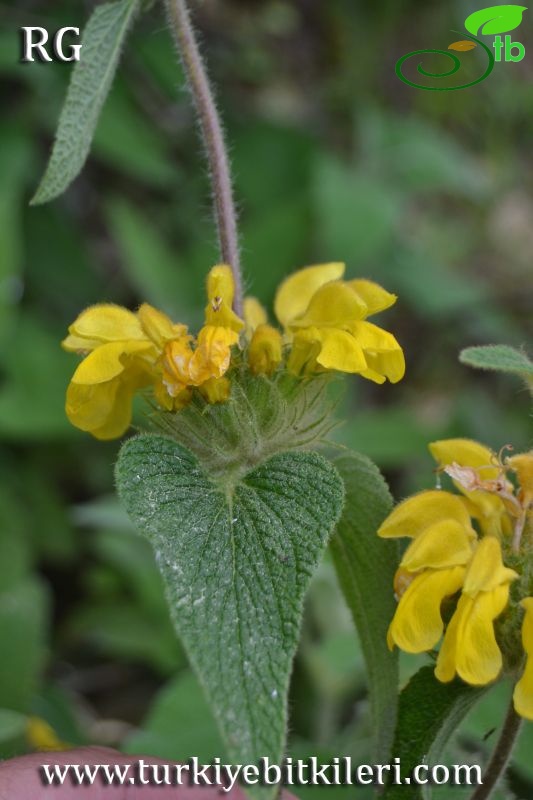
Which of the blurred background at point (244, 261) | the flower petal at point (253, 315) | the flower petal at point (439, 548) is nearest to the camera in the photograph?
the flower petal at point (439, 548)

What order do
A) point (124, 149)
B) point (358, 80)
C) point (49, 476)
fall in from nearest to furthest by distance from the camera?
point (49, 476), point (124, 149), point (358, 80)

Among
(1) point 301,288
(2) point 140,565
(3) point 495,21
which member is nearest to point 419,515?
(1) point 301,288

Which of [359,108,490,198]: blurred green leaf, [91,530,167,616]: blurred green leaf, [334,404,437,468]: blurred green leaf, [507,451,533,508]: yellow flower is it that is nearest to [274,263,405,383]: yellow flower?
[507,451,533,508]: yellow flower

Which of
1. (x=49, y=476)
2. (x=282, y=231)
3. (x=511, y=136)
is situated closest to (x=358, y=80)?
(x=511, y=136)

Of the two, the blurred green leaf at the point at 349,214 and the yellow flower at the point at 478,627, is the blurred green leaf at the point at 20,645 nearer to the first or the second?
the yellow flower at the point at 478,627

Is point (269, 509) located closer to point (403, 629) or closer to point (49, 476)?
point (403, 629)

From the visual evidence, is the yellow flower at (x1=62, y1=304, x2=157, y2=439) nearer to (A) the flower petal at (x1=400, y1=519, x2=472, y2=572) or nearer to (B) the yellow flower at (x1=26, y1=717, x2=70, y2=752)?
(A) the flower petal at (x1=400, y1=519, x2=472, y2=572)

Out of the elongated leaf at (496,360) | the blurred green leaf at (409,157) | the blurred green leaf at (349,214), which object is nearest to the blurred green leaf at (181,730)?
the elongated leaf at (496,360)
